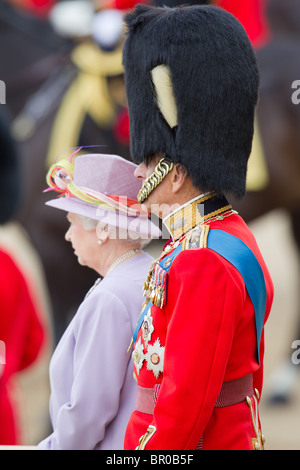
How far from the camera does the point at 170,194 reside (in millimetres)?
1735

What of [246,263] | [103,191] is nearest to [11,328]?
[103,191]

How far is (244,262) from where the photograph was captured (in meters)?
1.64

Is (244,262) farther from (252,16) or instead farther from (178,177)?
(252,16)

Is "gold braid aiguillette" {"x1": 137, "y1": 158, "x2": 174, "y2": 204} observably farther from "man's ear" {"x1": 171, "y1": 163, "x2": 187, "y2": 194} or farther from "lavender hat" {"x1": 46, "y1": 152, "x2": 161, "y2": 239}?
"lavender hat" {"x1": 46, "y1": 152, "x2": 161, "y2": 239}

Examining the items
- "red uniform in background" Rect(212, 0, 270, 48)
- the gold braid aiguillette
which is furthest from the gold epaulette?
"red uniform in background" Rect(212, 0, 270, 48)

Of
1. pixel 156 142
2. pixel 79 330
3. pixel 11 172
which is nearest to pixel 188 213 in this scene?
pixel 156 142

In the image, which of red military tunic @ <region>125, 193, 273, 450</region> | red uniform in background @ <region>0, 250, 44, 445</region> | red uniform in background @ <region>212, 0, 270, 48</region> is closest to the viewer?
red military tunic @ <region>125, 193, 273, 450</region>

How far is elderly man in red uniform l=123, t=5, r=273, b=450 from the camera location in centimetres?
155

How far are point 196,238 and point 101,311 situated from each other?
0.33m

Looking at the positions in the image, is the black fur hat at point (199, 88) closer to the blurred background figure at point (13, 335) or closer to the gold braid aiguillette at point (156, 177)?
the gold braid aiguillette at point (156, 177)

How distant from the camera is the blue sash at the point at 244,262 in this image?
5.33 feet

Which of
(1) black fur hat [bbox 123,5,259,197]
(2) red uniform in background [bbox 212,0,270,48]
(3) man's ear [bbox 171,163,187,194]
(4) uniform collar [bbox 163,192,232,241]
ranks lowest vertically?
(4) uniform collar [bbox 163,192,232,241]

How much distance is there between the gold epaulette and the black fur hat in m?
0.10

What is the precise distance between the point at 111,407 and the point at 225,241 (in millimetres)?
476
